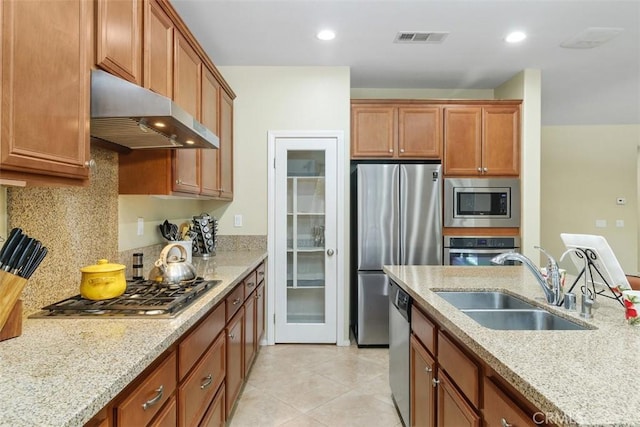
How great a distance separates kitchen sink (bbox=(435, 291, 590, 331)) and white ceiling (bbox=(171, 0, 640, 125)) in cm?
193

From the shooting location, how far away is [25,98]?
1007mm

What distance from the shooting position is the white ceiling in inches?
99.8

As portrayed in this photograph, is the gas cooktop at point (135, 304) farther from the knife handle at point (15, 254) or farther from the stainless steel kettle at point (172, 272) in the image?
the knife handle at point (15, 254)

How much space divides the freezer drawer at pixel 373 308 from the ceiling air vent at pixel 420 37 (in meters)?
2.05

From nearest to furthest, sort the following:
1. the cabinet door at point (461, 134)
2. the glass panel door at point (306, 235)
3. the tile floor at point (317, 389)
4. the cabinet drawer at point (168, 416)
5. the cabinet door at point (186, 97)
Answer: the cabinet drawer at point (168, 416) < the cabinet door at point (186, 97) < the tile floor at point (317, 389) < the glass panel door at point (306, 235) < the cabinet door at point (461, 134)

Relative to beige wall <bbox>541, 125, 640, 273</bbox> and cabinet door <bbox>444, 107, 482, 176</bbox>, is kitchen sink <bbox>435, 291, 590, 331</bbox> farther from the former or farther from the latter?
beige wall <bbox>541, 125, 640, 273</bbox>

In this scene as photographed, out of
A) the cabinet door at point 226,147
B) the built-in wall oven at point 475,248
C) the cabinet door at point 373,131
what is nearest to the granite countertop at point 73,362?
the cabinet door at point 226,147

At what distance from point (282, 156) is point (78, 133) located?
7.71ft

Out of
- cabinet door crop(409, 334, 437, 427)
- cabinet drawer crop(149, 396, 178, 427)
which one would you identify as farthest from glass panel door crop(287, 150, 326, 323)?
cabinet drawer crop(149, 396, 178, 427)

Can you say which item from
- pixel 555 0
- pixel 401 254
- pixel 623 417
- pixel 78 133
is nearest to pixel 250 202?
pixel 401 254

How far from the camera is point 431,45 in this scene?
3.10 meters

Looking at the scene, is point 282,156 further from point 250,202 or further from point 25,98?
point 25,98

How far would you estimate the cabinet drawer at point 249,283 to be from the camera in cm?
251

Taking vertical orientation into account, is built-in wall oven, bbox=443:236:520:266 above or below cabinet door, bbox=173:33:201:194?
below
